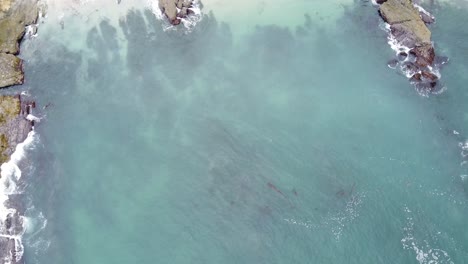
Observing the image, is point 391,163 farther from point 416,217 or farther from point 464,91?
point 464,91

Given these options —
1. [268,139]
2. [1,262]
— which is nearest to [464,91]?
[268,139]

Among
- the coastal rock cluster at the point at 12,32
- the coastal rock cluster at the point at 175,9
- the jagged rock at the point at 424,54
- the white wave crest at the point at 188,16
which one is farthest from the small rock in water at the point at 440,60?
the coastal rock cluster at the point at 12,32

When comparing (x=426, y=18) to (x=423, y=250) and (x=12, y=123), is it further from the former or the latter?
(x=12, y=123)

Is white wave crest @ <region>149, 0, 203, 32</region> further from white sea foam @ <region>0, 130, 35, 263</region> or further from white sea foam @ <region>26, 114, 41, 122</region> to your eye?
white sea foam @ <region>0, 130, 35, 263</region>

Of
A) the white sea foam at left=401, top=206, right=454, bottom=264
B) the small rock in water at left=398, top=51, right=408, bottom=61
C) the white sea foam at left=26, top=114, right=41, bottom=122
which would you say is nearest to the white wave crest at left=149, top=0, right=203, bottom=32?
the white sea foam at left=26, top=114, right=41, bottom=122

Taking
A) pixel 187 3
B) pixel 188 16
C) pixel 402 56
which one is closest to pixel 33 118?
pixel 188 16

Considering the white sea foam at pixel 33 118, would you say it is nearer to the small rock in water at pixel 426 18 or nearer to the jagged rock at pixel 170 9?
the jagged rock at pixel 170 9
